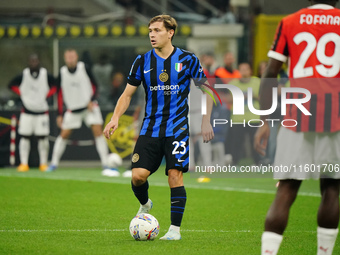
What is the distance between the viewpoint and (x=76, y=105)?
50.7 ft

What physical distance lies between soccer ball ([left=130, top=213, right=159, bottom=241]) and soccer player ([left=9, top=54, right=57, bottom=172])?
8734mm

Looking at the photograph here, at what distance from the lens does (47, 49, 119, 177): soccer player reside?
50.3 ft

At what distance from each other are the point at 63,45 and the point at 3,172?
4.95 meters

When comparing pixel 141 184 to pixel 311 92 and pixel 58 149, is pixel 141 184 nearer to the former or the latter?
pixel 311 92

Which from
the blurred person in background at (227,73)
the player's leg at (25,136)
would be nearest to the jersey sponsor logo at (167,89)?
the blurred person in background at (227,73)

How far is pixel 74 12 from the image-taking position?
2366 centimetres

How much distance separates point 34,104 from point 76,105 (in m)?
0.98

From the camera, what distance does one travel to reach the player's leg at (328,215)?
5406 millimetres

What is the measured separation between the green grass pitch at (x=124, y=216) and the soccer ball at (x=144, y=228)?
A: 0.14 metres

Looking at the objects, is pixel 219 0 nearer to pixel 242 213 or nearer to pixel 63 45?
pixel 63 45

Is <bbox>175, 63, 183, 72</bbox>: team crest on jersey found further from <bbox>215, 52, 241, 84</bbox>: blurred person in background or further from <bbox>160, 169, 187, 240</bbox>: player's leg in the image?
<bbox>215, 52, 241, 84</bbox>: blurred person in background

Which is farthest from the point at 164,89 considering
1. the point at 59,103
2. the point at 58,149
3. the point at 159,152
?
the point at 59,103

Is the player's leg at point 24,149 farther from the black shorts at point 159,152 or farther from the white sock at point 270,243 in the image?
the white sock at point 270,243

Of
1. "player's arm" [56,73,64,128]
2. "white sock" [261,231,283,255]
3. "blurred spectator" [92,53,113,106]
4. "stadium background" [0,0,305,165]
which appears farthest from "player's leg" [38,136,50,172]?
"white sock" [261,231,283,255]
